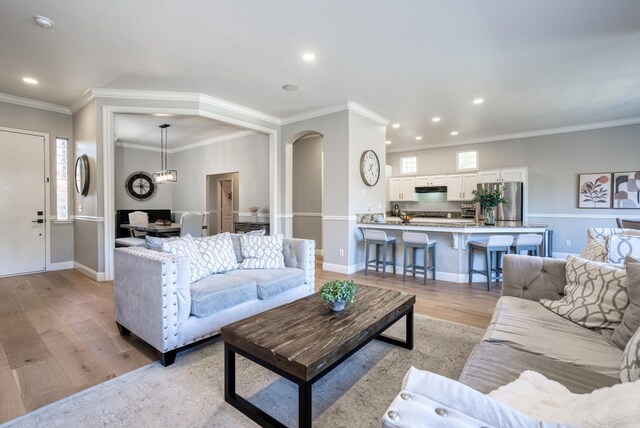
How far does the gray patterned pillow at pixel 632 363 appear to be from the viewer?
1.14m

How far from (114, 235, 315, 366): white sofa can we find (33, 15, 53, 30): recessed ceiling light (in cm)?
220

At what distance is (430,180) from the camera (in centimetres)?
795

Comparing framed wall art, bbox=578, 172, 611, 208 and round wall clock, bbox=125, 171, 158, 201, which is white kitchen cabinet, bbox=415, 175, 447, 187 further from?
round wall clock, bbox=125, 171, 158, 201

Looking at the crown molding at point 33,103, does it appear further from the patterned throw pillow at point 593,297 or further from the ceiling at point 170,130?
the patterned throw pillow at point 593,297

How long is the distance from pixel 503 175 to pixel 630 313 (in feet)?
19.7

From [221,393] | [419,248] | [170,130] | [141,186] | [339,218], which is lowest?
[221,393]

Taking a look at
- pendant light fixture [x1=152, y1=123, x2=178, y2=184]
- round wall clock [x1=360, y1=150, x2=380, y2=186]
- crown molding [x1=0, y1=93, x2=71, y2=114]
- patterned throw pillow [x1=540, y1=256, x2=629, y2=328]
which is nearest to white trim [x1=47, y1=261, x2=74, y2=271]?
pendant light fixture [x1=152, y1=123, x2=178, y2=184]

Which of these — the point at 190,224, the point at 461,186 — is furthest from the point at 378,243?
the point at 461,186

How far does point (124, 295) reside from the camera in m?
2.53

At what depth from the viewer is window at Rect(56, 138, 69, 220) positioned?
A: 523 centimetres

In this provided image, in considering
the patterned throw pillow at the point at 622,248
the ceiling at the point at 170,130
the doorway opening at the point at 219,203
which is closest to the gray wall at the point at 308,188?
the ceiling at the point at 170,130

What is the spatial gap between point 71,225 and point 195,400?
5.14 metres

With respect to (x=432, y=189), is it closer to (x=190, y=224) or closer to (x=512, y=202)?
(x=512, y=202)

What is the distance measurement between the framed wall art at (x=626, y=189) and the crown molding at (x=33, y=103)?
1012 centimetres
